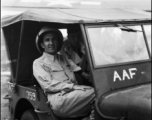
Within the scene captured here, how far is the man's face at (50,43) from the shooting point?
329 centimetres

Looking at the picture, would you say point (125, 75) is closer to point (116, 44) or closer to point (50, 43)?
point (116, 44)

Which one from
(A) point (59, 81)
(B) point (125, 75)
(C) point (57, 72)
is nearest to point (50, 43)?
(C) point (57, 72)

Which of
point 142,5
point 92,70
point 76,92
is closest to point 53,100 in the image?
point 76,92

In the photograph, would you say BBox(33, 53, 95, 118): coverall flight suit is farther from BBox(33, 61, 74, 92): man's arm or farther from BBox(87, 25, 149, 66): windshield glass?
BBox(87, 25, 149, 66): windshield glass

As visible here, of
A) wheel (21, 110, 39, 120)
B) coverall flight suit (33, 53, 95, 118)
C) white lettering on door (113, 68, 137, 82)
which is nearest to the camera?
white lettering on door (113, 68, 137, 82)

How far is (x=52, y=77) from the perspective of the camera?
309cm

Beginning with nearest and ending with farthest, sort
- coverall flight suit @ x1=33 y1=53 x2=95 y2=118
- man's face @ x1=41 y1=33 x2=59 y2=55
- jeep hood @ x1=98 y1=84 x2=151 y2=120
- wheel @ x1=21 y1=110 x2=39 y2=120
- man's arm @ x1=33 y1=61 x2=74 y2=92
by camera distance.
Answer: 1. jeep hood @ x1=98 y1=84 x2=151 y2=120
2. coverall flight suit @ x1=33 y1=53 x2=95 y2=118
3. man's arm @ x1=33 y1=61 x2=74 y2=92
4. man's face @ x1=41 y1=33 x2=59 y2=55
5. wheel @ x1=21 y1=110 x2=39 y2=120

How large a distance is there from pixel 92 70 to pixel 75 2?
222 inches

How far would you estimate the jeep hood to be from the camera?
2104 millimetres

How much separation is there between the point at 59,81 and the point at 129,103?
101 cm

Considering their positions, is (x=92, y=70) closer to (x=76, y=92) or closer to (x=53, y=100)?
(x=76, y=92)

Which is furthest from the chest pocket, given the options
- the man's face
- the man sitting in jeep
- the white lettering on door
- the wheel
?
the white lettering on door

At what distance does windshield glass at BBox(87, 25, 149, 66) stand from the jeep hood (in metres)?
0.36

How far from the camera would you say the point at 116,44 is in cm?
264
